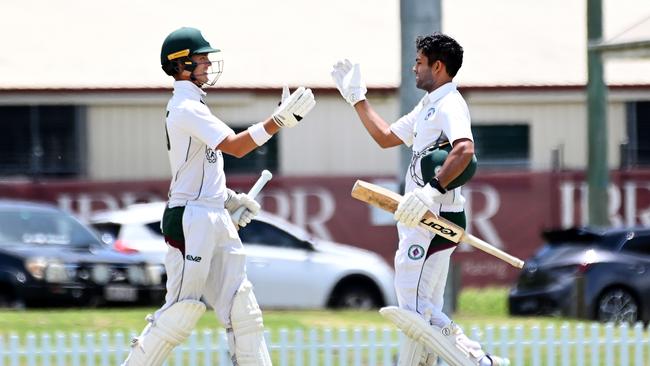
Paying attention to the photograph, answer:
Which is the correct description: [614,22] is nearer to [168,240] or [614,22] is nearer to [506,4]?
[506,4]

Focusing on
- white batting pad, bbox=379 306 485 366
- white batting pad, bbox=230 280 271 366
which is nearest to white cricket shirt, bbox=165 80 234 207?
white batting pad, bbox=230 280 271 366

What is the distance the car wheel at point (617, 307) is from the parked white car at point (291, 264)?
293cm

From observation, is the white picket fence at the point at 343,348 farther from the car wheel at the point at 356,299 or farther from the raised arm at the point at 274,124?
the car wheel at the point at 356,299

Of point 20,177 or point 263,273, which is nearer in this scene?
point 263,273

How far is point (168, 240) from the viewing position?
10188 mm

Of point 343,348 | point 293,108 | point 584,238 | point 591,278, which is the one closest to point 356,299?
point 584,238

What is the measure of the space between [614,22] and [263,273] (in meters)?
14.5

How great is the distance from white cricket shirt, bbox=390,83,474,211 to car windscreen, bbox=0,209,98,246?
10809 mm

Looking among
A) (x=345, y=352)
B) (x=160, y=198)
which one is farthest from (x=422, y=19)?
(x=160, y=198)

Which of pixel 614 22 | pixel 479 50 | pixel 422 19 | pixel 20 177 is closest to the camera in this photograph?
pixel 422 19

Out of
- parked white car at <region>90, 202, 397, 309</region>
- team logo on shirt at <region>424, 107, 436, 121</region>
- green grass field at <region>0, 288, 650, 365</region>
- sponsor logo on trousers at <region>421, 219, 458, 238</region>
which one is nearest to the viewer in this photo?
sponsor logo on trousers at <region>421, 219, 458, 238</region>

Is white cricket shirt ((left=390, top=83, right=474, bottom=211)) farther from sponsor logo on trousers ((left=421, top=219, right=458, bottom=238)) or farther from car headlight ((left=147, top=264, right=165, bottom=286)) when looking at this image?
car headlight ((left=147, top=264, right=165, bottom=286))

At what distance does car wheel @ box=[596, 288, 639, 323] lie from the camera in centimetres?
1969

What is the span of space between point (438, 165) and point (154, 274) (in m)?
10.4
